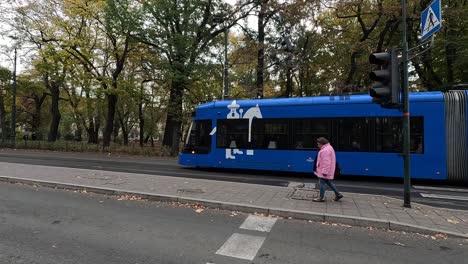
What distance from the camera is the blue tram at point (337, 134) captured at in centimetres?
1238

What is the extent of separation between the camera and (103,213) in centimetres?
723

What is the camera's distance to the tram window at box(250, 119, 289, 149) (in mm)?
14594

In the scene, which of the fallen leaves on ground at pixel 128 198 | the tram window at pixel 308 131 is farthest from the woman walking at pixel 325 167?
the tram window at pixel 308 131

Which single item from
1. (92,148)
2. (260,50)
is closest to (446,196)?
(260,50)

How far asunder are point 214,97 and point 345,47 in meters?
11.8

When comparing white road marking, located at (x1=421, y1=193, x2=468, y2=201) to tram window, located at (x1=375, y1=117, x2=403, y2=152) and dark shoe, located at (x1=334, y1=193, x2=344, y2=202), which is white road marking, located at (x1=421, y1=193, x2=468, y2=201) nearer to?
tram window, located at (x1=375, y1=117, x2=403, y2=152)

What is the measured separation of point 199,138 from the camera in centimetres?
1630

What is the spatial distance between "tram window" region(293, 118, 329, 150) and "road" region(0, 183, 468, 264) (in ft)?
24.4

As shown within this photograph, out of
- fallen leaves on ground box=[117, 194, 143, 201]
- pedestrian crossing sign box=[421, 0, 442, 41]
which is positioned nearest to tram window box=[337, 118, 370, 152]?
pedestrian crossing sign box=[421, 0, 442, 41]

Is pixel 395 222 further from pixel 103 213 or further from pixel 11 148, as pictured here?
pixel 11 148

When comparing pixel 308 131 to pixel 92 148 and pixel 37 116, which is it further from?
pixel 37 116

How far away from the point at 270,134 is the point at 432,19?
850cm

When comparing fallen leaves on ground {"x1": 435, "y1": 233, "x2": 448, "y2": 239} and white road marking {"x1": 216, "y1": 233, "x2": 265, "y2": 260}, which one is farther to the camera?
fallen leaves on ground {"x1": 435, "y1": 233, "x2": 448, "y2": 239}

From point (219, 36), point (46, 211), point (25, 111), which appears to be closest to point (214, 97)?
point (219, 36)
